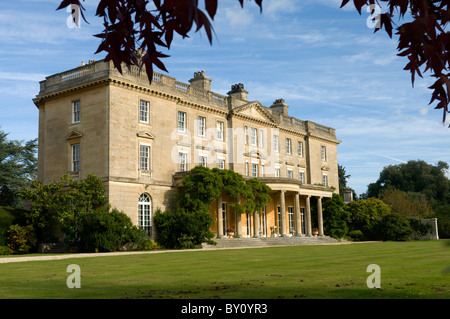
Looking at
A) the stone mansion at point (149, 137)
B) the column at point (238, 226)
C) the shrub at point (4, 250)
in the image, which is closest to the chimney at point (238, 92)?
the stone mansion at point (149, 137)

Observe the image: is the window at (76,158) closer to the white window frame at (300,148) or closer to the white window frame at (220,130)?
the white window frame at (220,130)

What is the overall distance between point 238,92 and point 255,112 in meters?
2.42

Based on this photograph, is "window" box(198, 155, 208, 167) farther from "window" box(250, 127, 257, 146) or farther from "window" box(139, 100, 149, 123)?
"window" box(250, 127, 257, 146)

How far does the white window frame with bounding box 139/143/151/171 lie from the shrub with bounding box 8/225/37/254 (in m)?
7.78

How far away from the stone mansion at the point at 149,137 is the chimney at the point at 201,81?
0.11 ft

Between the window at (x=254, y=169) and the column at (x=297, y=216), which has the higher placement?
the window at (x=254, y=169)

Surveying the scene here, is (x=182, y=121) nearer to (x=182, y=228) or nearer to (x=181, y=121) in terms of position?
(x=181, y=121)

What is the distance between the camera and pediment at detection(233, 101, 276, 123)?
131 ft

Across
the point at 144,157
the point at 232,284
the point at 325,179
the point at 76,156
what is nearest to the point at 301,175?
the point at 325,179

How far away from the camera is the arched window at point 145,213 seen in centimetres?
3086

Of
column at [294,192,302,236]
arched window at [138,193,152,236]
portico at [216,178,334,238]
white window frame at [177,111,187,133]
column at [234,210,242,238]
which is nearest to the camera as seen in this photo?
arched window at [138,193,152,236]

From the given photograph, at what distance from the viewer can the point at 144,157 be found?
3188cm

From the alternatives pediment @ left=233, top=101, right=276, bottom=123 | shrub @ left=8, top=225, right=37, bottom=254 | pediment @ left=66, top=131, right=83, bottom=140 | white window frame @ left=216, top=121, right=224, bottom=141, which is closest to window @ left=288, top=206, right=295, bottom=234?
pediment @ left=233, top=101, right=276, bottom=123

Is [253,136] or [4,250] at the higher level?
[253,136]
